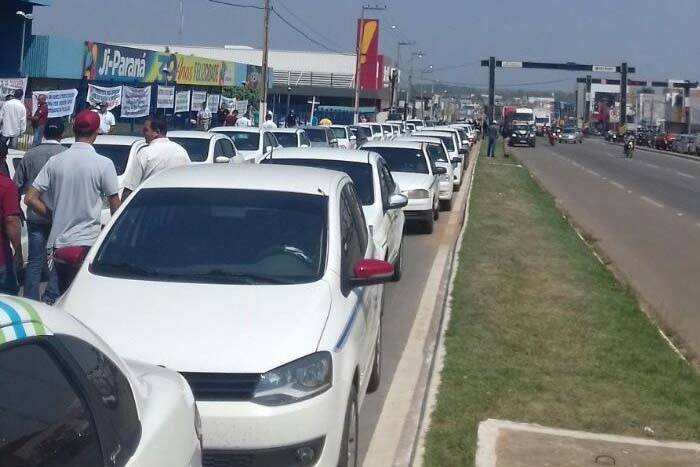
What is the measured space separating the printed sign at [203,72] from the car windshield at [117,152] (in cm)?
2455

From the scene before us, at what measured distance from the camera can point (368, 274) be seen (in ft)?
21.1

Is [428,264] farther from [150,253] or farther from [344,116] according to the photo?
[344,116]

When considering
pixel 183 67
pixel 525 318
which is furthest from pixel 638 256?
pixel 183 67

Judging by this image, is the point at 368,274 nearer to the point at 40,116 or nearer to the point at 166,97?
the point at 40,116

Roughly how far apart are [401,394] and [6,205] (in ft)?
9.82

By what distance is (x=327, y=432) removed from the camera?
5.30m

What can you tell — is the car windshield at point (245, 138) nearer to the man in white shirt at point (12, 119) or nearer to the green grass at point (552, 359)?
the man in white shirt at point (12, 119)

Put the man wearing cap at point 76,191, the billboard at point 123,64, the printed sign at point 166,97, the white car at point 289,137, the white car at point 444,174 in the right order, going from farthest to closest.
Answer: the printed sign at point 166,97 → the billboard at point 123,64 → the white car at point 289,137 → the white car at point 444,174 → the man wearing cap at point 76,191

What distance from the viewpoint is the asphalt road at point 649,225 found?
42.2ft

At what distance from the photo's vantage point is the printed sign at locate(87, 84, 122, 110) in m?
28.8

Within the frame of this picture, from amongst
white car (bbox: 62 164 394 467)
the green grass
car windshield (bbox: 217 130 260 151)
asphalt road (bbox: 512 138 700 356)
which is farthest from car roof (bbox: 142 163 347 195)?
car windshield (bbox: 217 130 260 151)

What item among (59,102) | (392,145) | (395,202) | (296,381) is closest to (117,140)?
(395,202)

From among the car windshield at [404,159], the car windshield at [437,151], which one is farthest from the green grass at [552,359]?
the car windshield at [437,151]

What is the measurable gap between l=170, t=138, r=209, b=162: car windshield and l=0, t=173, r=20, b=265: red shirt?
1049 cm
